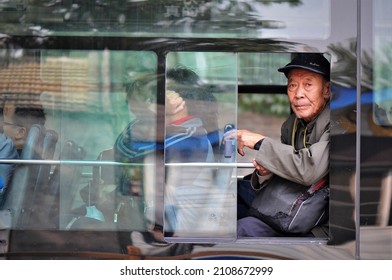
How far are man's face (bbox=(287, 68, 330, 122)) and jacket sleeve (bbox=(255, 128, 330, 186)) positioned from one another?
182mm

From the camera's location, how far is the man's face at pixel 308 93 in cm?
440

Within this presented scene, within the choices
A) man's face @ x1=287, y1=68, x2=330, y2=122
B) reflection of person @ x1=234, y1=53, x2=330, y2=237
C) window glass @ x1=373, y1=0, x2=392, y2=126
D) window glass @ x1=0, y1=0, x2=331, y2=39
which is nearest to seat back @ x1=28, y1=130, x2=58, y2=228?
window glass @ x1=0, y1=0, x2=331, y2=39

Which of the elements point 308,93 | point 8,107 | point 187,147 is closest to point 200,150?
point 187,147

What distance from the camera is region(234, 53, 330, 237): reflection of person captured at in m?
4.27

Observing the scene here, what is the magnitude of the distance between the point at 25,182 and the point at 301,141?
4.58 ft

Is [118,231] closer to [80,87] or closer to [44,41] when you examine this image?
[80,87]

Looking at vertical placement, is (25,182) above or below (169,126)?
below

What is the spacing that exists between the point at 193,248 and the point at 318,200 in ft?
2.16

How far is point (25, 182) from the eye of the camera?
4.28m

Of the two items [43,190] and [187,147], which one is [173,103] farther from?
[43,190]

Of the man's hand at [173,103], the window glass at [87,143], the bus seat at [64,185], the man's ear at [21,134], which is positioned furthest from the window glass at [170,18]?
the bus seat at [64,185]

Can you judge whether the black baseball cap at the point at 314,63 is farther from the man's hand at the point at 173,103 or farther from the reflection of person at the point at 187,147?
the man's hand at the point at 173,103

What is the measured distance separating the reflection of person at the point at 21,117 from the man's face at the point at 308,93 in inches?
49.9

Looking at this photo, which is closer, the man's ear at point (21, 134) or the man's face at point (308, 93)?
the man's ear at point (21, 134)
